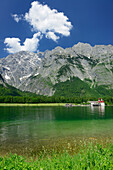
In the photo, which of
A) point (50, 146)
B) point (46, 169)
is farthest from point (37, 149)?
point (46, 169)

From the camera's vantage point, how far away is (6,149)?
22.5 meters

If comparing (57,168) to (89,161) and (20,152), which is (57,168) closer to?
(89,161)

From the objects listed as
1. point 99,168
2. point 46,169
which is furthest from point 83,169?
point 46,169

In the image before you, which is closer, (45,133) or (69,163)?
(69,163)

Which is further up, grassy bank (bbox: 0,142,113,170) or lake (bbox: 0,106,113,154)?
grassy bank (bbox: 0,142,113,170)

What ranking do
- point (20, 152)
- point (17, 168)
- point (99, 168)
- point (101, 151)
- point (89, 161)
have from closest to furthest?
point (99, 168)
point (17, 168)
point (89, 161)
point (101, 151)
point (20, 152)

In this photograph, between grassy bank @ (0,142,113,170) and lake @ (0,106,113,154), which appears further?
lake @ (0,106,113,154)

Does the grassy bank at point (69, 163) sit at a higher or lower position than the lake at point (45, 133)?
higher

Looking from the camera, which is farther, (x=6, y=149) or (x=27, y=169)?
(x=6, y=149)

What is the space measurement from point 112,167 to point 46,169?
13.5 feet

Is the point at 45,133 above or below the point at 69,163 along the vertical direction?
below

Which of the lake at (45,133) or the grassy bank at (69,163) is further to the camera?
the lake at (45,133)

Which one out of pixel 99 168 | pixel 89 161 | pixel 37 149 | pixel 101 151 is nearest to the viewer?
pixel 99 168

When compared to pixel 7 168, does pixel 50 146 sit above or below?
below
